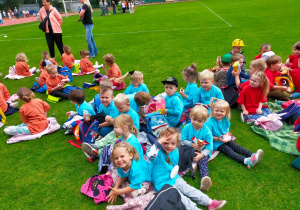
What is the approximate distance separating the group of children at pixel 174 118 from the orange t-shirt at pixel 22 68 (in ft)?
8.74

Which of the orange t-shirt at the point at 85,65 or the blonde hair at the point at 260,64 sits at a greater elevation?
the blonde hair at the point at 260,64

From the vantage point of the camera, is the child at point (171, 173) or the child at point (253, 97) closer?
the child at point (171, 173)

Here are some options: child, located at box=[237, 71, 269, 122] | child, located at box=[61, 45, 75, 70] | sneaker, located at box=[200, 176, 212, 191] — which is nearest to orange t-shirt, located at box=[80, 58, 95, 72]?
child, located at box=[61, 45, 75, 70]

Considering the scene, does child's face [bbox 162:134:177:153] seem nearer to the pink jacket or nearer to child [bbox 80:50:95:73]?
child [bbox 80:50:95:73]

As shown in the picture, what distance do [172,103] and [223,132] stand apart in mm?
1311

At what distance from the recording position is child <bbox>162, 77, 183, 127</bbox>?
5062 millimetres

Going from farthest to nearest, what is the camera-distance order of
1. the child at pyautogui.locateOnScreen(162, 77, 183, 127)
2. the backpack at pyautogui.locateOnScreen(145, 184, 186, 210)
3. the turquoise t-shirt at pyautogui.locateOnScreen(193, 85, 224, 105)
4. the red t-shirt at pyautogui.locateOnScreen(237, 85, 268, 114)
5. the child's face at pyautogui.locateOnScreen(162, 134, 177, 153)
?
1. the red t-shirt at pyautogui.locateOnScreen(237, 85, 268, 114)
2. the turquoise t-shirt at pyautogui.locateOnScreen(193, 85, 224, 105)
3. the child at pyautogui.locateOnScreen(162, 77, 183, 127)
4. the child's face at pyautogui.locateOnScreen(162, 134, 177, 153)
5. the backpack at pyautogui.locateOnScreen(145, 184, 186, 210)

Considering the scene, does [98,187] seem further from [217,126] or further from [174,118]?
[217,126]

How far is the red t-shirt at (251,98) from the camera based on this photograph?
5.46 meters

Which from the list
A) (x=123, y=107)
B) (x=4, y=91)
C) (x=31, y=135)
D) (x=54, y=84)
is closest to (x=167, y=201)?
(x=123, y=107)

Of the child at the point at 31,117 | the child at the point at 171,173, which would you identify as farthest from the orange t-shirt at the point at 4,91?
the child at the point at 171,173

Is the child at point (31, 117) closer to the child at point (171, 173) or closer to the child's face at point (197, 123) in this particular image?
the child at point (171, 173)

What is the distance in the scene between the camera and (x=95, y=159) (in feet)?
15.5

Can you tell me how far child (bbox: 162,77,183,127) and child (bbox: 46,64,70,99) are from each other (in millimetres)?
3887
